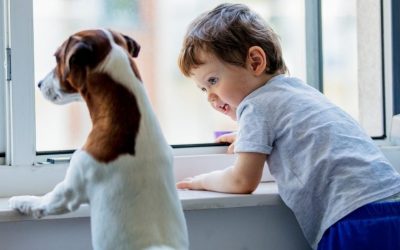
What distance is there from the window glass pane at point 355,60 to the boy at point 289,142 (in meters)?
0.24

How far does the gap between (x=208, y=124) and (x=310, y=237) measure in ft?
1.09

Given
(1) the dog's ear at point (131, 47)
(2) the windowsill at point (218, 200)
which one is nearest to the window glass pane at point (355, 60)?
(2) the windowsill at point (218, 200)

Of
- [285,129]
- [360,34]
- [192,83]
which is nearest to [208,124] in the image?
[192,83]

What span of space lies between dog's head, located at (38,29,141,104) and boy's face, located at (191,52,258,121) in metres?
0.24

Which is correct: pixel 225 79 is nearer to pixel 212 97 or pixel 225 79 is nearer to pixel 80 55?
pixel 212 97

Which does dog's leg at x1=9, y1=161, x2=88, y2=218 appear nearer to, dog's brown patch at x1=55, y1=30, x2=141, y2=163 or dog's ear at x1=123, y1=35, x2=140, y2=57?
dog's brown patch at x1=55, y1=30, x2=141, y2=163

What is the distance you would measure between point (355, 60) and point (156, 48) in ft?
1.48

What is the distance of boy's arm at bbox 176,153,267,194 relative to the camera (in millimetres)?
1065

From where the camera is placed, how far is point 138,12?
1.22 m

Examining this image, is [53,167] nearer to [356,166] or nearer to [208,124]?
[208,124]

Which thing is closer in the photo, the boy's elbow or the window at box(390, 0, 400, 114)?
the boy's elbow

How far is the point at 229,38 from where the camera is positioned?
3.65 feet

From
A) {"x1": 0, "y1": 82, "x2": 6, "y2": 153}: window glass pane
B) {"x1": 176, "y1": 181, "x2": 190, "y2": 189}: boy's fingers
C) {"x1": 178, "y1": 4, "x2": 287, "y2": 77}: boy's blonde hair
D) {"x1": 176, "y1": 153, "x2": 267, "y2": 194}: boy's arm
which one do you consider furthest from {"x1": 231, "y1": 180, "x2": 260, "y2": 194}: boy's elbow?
{"x1": 0, "y1": 82, "x2": 6, "y2": 153}: window glass pane

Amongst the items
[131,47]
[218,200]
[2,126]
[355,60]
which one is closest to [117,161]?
[131,47]
